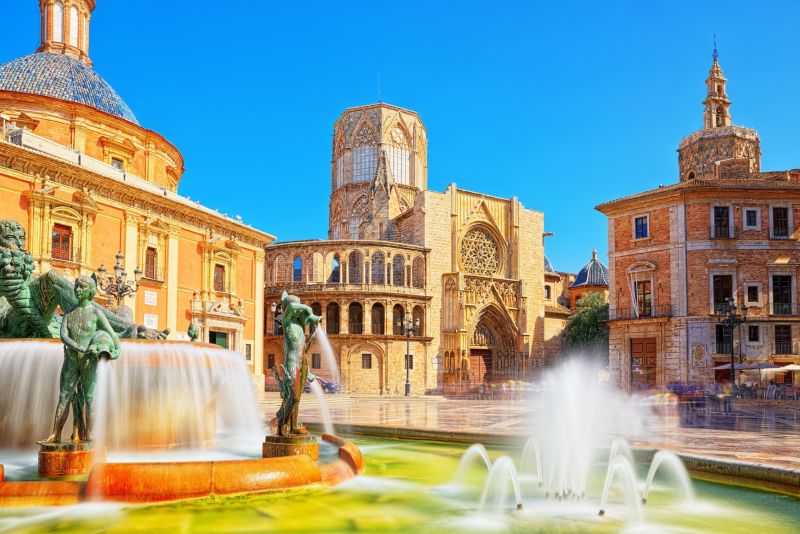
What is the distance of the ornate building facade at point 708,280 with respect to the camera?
34312 millimetres

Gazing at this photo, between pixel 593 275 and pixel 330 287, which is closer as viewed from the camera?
pixel 330 287

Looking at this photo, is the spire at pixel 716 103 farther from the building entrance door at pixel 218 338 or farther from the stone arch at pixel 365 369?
the building entrance door at pixel 218 338

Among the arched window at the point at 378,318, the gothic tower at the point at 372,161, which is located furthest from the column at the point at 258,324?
the gothic tower at the point at 372,161

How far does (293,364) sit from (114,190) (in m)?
20.8

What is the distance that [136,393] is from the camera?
8.33m

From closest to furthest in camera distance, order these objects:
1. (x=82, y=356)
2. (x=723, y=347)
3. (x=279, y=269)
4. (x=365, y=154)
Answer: (x=82, y=356), (x=723, y=347), (x=279, y=269), (x=365, y=154)

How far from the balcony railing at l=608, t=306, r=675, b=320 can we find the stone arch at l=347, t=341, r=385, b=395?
45.4 ft

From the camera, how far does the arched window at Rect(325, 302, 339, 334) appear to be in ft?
144

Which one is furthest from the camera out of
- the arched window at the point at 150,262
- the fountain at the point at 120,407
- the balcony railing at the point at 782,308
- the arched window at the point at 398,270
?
the arched window at the point at 398,270

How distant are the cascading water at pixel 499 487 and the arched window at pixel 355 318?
36.0m

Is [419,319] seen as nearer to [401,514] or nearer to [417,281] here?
[417,281]

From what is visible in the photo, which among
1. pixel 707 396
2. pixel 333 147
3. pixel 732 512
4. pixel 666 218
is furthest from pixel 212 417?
pixel 333 147

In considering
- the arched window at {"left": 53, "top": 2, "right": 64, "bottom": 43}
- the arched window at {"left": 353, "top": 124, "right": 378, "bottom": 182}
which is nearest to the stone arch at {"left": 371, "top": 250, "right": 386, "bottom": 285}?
the arched window at {"left": 353, "top": 124, "right": 378, "bottom": 182}

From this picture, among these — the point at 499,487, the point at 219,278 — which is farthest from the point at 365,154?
the point at 499,487
